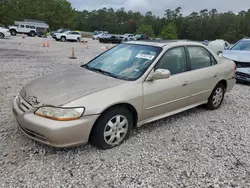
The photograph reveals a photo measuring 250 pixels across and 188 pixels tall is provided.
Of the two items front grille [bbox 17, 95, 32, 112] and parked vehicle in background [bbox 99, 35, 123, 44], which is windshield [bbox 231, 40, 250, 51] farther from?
parked vehicle in background [bbox 99, 35, 123, 44]

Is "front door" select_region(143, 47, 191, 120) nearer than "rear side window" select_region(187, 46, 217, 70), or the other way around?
"front door" select_region(143, 47, 191, 120)

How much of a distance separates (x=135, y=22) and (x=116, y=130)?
10305 centimetres

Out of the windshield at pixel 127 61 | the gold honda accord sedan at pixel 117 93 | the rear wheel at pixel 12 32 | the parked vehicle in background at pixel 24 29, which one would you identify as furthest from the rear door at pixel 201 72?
the parked vehicle in background at pixel 24 29

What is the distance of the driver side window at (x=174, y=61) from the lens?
3.62 metres

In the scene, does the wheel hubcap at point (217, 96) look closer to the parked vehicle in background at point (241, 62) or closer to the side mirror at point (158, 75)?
the side mirror at point (158, 75)

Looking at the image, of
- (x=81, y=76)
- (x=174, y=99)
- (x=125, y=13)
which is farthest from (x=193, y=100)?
(x=125, y=13)

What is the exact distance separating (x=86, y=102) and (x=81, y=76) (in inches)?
33.0

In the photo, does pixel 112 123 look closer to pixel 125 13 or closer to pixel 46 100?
pixel 46 100

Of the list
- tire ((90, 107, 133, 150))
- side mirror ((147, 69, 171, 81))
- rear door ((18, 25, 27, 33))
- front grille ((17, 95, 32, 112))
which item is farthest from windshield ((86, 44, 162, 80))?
rear door ((18, 25, 27, 33))

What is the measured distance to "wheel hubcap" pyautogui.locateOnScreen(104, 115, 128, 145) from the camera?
3.01 metres

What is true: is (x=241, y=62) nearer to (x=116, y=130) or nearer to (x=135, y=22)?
(x=116, y=130)

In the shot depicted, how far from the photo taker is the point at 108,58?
4016 mm

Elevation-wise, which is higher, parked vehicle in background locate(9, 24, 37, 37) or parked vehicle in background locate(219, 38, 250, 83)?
A: parked vehicle in background locate(9, 24, 37, 37)

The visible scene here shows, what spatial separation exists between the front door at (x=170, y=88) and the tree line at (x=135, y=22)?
58.6m
